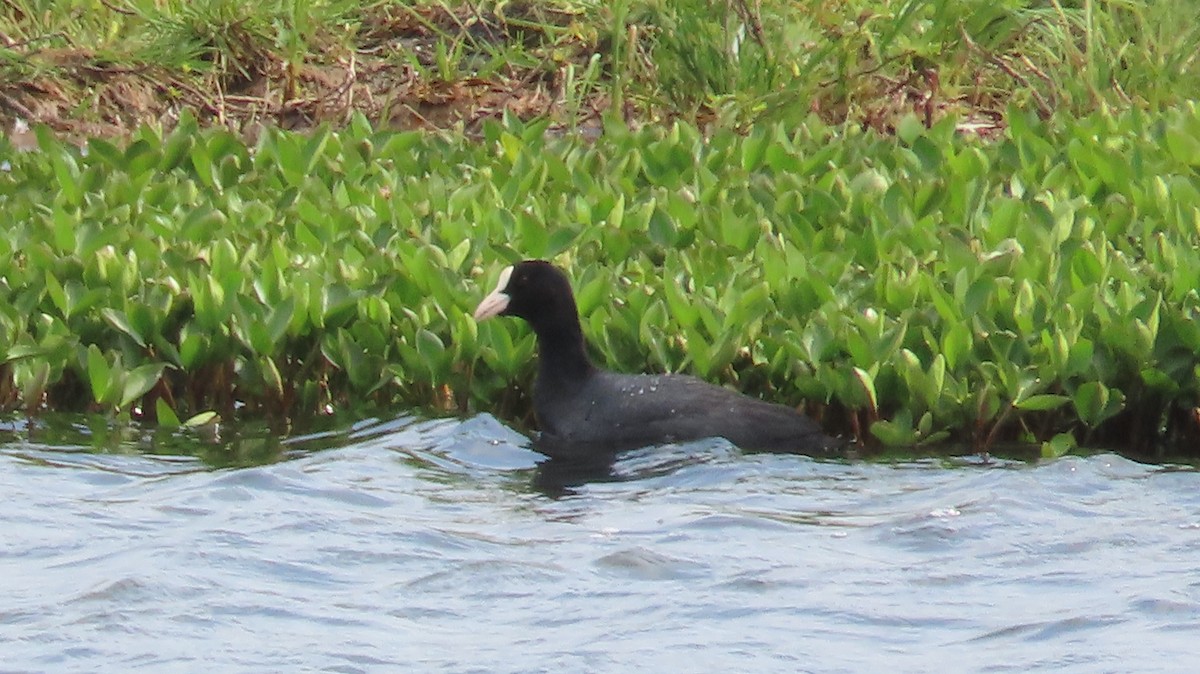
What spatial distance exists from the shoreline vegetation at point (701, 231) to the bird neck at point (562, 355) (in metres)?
0.24

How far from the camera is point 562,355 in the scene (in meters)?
8.12

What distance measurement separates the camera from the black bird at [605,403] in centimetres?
762

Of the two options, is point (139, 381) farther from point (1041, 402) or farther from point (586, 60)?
point (586, 60)

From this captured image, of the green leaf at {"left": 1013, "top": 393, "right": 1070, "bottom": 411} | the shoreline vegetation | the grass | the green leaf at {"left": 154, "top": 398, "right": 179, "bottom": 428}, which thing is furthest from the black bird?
the grass

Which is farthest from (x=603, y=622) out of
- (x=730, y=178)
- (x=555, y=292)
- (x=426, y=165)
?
(x=426, y=165)

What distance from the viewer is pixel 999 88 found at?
12.7m

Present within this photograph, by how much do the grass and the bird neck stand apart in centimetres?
342

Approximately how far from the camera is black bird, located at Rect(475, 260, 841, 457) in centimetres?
762

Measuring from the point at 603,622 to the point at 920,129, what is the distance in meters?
5.17

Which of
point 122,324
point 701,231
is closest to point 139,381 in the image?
point 122,324

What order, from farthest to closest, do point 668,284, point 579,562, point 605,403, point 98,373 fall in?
point 668,284 → point 98,373 → point 605,403 → point 579,562

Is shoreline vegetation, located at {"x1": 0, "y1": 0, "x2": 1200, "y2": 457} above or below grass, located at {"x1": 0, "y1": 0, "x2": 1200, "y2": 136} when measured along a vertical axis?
below

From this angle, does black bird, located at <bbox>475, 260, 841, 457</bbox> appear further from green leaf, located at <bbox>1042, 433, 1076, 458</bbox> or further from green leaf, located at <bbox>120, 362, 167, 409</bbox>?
green leaf, located at <bbox>120, 362, 167, 409</bbox>

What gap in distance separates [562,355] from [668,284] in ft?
1.61
